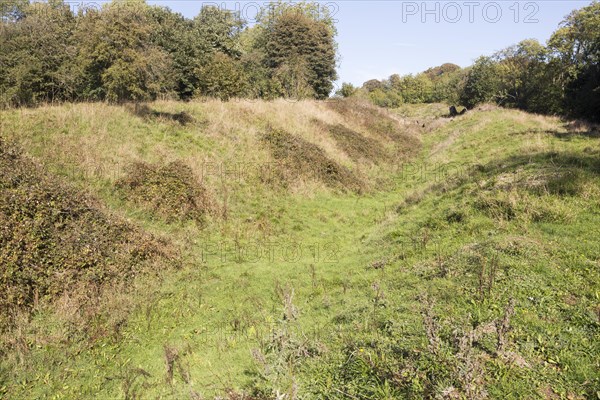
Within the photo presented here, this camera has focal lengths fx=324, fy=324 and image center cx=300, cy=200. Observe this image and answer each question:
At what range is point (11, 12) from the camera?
146ft

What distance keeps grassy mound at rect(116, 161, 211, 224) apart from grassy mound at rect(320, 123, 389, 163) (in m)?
12.1

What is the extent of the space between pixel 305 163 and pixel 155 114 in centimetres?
889

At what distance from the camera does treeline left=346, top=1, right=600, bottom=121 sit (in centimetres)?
2567

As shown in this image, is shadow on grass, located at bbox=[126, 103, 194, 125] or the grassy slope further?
shadow on grass, located at bbox=[126, 103, 194, 125]

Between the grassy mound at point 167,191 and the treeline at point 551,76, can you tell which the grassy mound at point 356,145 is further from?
the treeline at point 551,76

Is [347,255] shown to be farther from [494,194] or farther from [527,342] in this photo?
[527,342]

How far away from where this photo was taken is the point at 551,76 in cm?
3481

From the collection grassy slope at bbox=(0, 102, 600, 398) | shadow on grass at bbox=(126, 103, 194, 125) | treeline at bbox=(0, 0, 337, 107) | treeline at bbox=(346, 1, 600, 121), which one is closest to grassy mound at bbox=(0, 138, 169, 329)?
grassy slope at bbox=(0, 102, 600, 398)

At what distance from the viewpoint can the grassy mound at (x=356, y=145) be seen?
74.4 feet

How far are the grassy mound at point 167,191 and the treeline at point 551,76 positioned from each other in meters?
28.9

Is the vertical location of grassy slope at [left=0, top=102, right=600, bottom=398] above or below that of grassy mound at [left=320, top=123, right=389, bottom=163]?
below

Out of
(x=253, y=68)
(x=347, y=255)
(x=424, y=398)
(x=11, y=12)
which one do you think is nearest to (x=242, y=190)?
(x=347, y=255)

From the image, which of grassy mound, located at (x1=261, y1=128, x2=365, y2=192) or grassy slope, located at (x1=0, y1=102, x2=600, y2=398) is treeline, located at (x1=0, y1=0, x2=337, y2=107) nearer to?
grassy slope, located at (x1=0, y1=102, x2=600, y2=398)

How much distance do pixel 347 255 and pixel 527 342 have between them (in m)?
6.42
